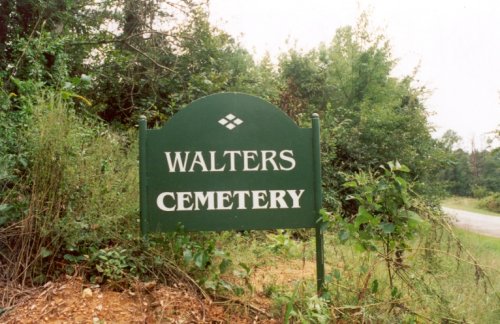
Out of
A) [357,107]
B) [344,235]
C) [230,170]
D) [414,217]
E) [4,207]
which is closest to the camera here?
[414,217]

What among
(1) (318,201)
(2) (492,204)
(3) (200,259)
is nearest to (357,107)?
(1) (318,201)

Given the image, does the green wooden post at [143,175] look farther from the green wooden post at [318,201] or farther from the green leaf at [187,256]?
the green wooden post at [318,201]

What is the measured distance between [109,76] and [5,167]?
496cm

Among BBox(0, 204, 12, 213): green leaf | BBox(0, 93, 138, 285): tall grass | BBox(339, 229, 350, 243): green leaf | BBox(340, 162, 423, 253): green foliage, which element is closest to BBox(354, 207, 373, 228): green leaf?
BBox(340, 162, 423, 253): green foliage

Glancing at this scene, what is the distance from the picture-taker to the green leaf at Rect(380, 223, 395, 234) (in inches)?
102

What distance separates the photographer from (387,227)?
2.62m

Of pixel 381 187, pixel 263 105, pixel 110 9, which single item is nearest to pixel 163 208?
pixel 263 105

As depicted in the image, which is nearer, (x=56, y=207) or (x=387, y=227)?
(x=387, y=227)

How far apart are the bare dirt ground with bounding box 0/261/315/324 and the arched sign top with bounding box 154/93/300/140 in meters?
1.04

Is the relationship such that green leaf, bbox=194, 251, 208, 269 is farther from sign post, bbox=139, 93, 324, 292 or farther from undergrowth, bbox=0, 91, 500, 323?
sign post, bbox=139, 93, 324, 292

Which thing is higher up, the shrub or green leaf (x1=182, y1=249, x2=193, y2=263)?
green leaf (x1=182, y1=249, x2=193, y2=263)

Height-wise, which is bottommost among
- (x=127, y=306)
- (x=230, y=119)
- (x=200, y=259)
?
(x=127, y=306)

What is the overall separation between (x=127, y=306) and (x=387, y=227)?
5.14 ft

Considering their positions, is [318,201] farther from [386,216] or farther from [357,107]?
[357,107]
